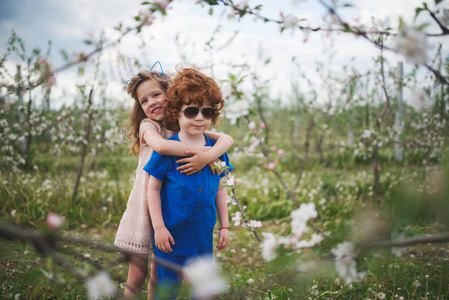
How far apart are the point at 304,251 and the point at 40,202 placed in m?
3.64

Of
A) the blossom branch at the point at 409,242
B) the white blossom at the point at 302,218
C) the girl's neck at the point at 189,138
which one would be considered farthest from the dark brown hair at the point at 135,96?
the blossom branch at the point at 409,242

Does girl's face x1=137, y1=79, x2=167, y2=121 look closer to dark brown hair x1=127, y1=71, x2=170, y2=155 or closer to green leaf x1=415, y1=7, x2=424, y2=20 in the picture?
dark brown hair x1=127, y1=71, x2=170, y2=155

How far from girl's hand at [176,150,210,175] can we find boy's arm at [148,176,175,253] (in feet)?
0.49

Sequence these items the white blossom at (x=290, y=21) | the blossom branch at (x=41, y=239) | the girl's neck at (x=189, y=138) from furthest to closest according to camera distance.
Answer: the girl's neck at (x=189, y=138) → the white blossom at (x=290, y=21) → the blossom branch at (x=41, y=239)

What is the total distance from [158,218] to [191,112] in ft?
1.76

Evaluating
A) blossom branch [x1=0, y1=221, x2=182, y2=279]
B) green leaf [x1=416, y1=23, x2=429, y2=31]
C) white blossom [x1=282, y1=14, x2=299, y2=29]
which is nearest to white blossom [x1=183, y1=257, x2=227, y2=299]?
blossom branch [x1=0, y1=221, x2=182, y2=279]

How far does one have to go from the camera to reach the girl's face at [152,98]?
66.4 inches

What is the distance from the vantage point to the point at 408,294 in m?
1.93

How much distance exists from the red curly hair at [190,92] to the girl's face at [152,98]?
123mm

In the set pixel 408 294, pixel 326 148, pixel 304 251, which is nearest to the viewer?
pixel 304 251

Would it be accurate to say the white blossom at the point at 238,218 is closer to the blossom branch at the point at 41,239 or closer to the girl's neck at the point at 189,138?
the girl's neck at the point at 189,138

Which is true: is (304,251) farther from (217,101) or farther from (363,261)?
(217,101)

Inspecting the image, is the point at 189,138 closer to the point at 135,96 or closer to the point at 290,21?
the point at 135,96

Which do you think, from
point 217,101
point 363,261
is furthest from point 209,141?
point 363,261
